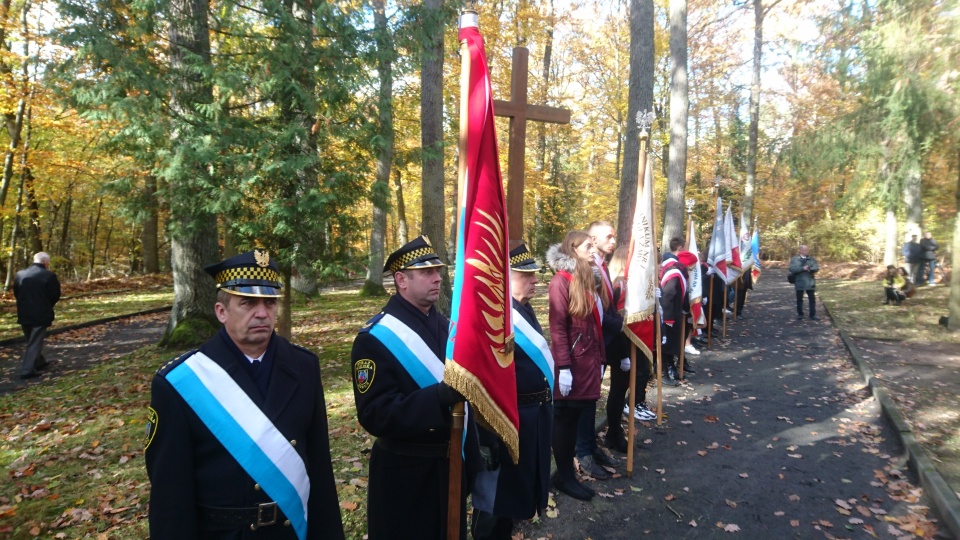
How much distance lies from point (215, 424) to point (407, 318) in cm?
110

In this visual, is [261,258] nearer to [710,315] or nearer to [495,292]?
[495,292]

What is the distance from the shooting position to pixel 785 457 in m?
6.30

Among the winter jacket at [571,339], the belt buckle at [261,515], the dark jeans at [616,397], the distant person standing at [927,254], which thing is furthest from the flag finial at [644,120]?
the distant person standing at [927,254]

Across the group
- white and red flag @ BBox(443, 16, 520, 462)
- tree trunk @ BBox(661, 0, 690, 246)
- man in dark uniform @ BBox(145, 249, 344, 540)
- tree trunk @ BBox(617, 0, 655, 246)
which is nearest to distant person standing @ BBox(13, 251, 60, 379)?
man in dark uniform @ BBox(145, 249, 344, 540)

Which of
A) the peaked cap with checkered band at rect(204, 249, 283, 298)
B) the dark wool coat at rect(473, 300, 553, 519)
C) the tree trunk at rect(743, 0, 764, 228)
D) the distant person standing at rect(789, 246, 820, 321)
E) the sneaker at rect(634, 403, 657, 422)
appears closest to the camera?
the peaked cap with checkered band at rect(204, 249, 283, 298)

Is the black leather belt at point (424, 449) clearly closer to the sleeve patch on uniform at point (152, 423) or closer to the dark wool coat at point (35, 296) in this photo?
the sleeve patch on uniform at point (152, 423)

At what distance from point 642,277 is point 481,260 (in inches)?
147

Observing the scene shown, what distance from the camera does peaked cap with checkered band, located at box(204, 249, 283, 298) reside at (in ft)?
8.12

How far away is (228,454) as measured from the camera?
90.6 inches

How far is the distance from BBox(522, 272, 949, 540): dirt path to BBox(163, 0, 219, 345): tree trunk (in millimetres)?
5580

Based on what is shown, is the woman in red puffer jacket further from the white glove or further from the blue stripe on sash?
the blue stripe on sash

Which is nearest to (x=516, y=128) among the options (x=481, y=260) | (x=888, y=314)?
(x=481, y=260)

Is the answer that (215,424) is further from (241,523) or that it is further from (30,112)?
(30,112)

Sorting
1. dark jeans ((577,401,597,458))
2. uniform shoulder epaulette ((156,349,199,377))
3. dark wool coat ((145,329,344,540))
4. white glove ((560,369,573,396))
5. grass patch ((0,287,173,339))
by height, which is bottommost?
dark jeans ((577,401,597,458))
